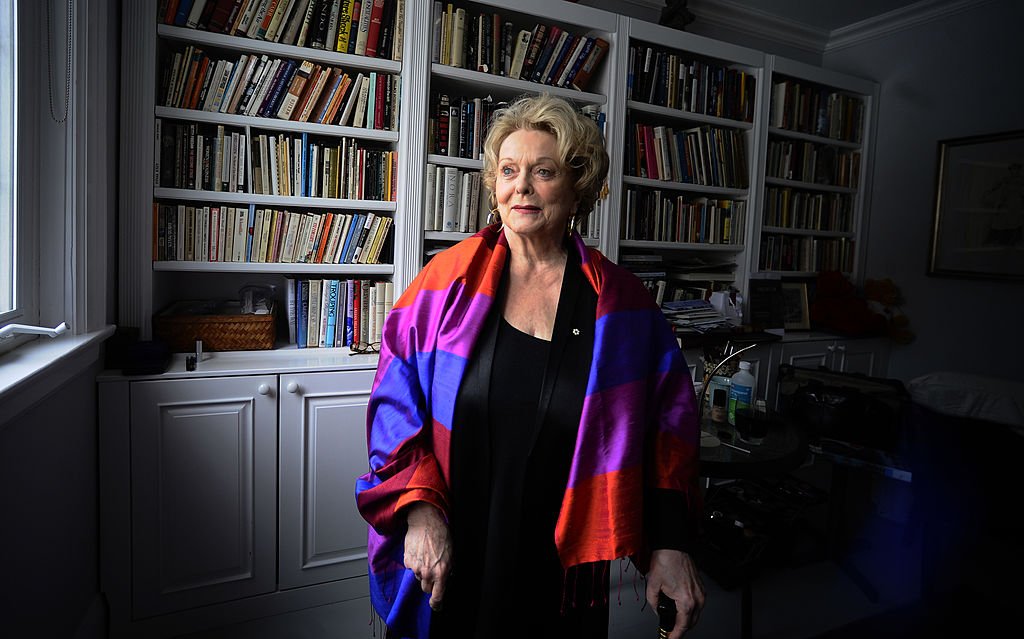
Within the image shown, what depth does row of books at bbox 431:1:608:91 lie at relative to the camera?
2.26 metres

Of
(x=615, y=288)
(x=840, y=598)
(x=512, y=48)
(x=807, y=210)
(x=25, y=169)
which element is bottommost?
(x=840, y=598)

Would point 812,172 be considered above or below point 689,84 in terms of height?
below

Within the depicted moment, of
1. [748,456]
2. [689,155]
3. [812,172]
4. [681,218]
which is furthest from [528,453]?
[812,172]

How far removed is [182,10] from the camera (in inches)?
73.9

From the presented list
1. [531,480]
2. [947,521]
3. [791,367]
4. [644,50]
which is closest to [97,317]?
[531,480]

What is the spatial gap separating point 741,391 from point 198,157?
6.55ft

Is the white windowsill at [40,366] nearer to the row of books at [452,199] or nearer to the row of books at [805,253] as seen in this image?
the row of books at [452,199]

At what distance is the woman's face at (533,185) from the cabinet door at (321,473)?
3.41ft

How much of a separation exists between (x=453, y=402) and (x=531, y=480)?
0.21 m

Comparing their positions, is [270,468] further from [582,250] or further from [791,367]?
[791,367]

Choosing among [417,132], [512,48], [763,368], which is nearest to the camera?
[417,132]

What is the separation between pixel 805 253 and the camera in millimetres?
3467

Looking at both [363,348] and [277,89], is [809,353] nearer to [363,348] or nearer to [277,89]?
Result: [363,348]

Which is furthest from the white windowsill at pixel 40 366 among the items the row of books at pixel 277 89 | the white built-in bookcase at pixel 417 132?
the row of books at pixel 277 89
